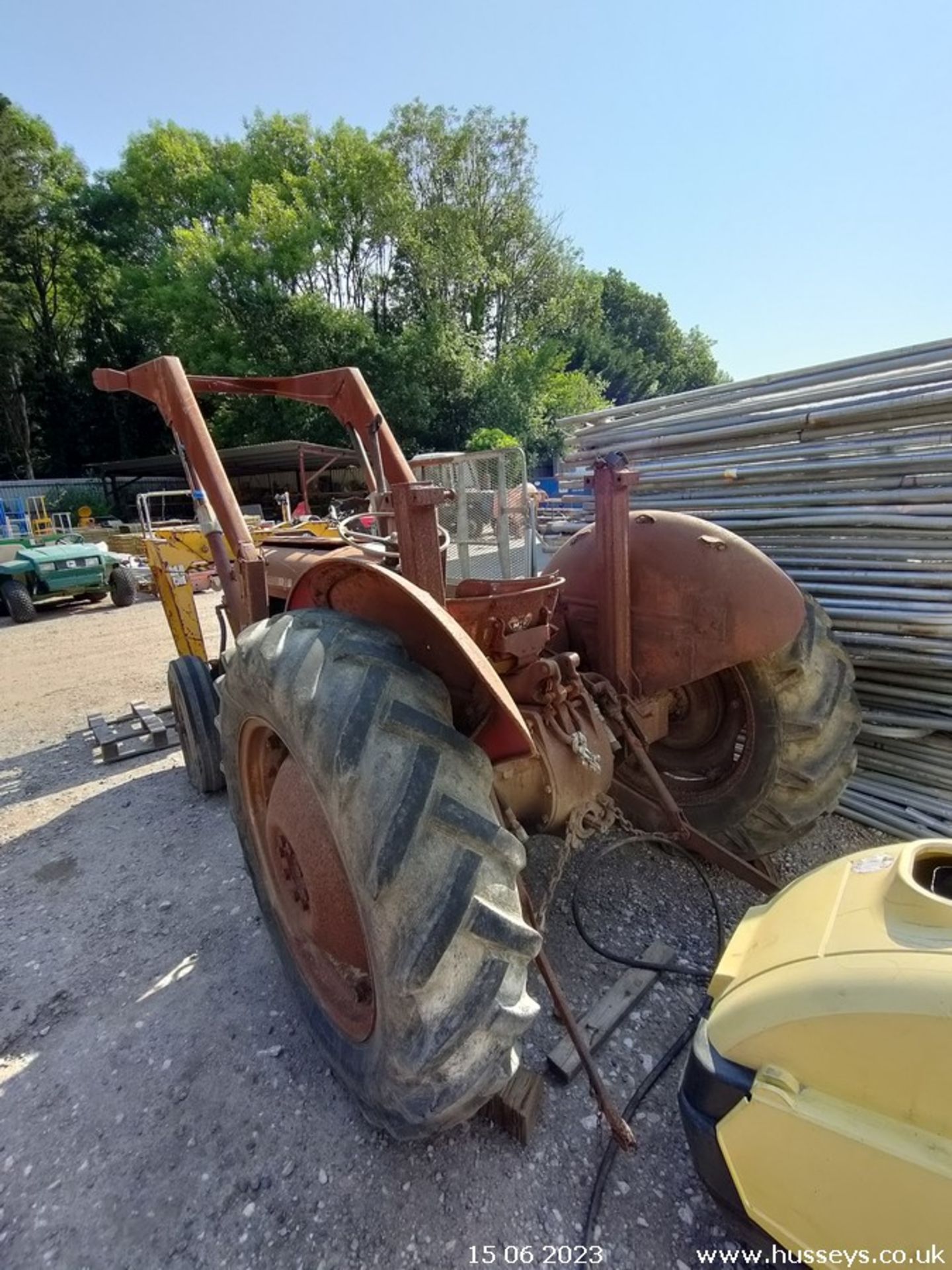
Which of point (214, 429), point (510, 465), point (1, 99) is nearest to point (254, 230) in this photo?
point (214, 429)

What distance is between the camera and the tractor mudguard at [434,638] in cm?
138

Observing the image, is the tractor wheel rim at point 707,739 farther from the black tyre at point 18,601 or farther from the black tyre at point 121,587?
the black tyre at point 121,587

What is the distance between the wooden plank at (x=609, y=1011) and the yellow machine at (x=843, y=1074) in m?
0.54

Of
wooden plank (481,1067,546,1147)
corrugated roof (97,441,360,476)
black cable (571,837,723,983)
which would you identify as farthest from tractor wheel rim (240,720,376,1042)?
corrugated roof (97,441,360,476)

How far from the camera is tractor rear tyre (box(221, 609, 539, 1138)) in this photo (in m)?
1.24

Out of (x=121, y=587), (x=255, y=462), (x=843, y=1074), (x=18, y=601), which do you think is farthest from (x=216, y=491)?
(x=255, y=462)

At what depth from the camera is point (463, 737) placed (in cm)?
141

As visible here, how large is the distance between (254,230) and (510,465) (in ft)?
55.8

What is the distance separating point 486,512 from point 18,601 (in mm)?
7907

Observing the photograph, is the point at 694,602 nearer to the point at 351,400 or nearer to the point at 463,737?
the point at 463,737

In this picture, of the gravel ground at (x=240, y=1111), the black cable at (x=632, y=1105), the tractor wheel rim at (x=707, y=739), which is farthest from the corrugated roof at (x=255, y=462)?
the black cable at (x=632, y=1105)

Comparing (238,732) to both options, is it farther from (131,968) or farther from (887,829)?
(887,829)

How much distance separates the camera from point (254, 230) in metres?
20.1

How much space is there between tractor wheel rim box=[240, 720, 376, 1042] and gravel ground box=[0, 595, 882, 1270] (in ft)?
0.86
